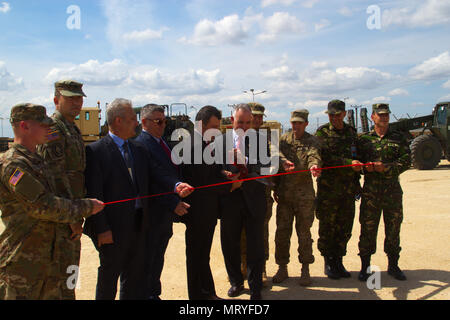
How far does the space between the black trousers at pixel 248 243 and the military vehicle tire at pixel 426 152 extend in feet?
43.4

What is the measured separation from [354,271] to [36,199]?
3.86 m

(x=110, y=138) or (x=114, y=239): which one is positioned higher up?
(x=110, y=138)

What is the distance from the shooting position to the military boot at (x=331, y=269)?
14.6ft

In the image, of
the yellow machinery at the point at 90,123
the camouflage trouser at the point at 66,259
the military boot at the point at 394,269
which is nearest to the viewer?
the camouflage trouser at the point at 66,259

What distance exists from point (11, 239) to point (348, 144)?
377 cm

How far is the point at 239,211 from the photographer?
153 inches

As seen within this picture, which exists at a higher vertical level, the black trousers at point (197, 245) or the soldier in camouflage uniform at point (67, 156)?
the soldier in camouflage uniform at point (67, 156)

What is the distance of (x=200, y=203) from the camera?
353 centimetres

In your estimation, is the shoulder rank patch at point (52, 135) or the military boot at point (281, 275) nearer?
the shoulder rank patch at point (52, 135)

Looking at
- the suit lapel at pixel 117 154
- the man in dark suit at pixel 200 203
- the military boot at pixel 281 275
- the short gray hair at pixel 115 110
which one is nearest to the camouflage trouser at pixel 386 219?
the military boot at pixel 281 275

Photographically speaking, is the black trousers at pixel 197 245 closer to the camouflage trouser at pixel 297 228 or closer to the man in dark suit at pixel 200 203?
the man in dark suit at pixel 200 203

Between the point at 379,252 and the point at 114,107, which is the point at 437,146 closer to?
the point at 379,252

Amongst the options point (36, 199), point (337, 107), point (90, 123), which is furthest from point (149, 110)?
point (90, 123)

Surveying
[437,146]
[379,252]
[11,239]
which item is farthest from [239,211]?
[437,146]
